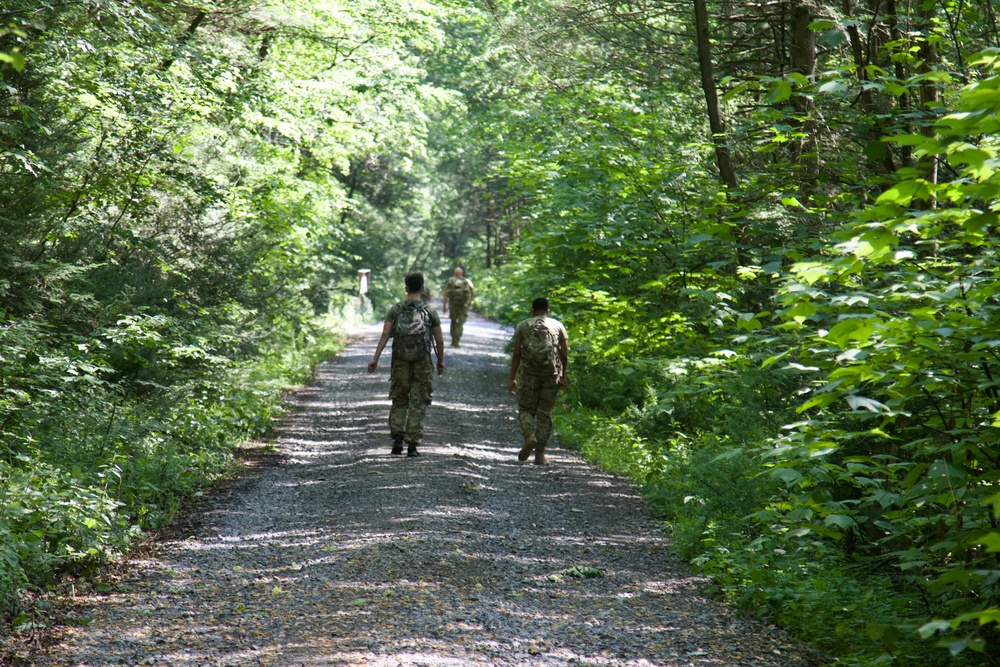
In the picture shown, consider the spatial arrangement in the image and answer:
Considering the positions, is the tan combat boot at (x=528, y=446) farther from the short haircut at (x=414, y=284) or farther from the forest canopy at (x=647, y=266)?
the short haircut at (x=414, y=284)

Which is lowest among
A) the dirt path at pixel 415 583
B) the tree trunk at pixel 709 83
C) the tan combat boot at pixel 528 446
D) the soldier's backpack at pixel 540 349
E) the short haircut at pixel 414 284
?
the dirt path at pixel 415 583

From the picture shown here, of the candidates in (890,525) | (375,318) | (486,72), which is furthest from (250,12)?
(375,318)

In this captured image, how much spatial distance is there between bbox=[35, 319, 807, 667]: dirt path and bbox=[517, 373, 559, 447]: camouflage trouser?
2.26 feet

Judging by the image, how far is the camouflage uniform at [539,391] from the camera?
1113cm

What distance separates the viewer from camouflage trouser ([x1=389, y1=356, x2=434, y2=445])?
10922 millimetres

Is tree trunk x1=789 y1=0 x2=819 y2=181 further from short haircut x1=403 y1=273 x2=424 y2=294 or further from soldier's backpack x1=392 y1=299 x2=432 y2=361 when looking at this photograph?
soldier's backpack x1=392 y1=299 x2=432 y2=361

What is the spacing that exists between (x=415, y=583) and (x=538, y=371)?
5.34 m

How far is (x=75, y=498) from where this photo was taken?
6383 mm

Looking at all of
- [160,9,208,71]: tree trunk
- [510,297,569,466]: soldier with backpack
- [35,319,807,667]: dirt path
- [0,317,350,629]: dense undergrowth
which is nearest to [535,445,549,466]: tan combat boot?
[510,297,569,466]: soldier with backpack

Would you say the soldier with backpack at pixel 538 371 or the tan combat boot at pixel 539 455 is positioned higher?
the soldier with backpack at pixel 538 371

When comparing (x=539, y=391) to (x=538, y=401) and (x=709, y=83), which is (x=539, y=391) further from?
(x=709, y=83)

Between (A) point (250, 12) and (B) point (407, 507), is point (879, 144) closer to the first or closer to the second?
(B) point (407, 507)

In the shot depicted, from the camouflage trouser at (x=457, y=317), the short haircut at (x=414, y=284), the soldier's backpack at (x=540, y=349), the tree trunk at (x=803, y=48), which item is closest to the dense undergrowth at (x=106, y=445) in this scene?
the short haircut at (x=414, y=284)

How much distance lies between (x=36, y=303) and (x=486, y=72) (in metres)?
25.7
